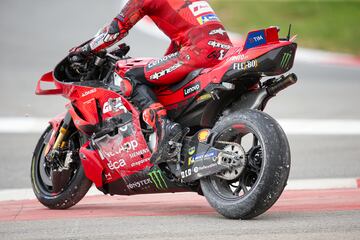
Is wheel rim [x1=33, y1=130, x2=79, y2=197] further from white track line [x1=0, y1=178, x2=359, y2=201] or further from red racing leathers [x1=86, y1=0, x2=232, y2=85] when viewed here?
→ red racing leathers [x1=86, y1=0, x2=232, y2=85]

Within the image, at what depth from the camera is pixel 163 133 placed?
6.90 m

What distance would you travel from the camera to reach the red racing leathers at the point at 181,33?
6.96 metres

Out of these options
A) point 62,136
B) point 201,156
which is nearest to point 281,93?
point 62,136

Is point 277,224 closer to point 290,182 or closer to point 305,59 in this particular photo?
point 290,182

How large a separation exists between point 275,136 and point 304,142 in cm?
612

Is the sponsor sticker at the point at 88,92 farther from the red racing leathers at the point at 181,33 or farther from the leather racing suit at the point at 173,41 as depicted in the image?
the red racing leathers at the point at 181,33

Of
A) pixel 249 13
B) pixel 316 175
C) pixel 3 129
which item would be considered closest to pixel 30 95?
pixel 3 129

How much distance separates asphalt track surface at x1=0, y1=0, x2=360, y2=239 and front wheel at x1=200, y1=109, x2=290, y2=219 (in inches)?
5.5

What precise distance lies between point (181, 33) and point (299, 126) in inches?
268

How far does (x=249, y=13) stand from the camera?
28.7 meters

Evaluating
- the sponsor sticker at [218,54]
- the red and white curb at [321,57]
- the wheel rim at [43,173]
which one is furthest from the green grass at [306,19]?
the sponsor sticker at [218,54]

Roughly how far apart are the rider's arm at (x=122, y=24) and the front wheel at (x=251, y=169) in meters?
1.10

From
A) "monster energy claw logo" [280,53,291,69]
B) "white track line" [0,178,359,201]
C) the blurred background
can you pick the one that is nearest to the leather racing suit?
"monster energy claw logo" [280,53,291,69]

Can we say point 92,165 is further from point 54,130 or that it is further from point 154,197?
point 154,197
